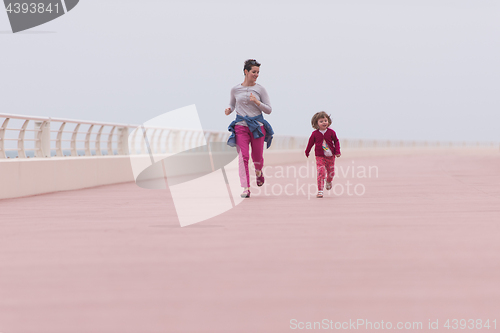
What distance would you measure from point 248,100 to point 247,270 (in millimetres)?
6200

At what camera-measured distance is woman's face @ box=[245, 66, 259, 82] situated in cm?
1016

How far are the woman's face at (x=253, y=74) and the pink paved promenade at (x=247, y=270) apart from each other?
8.57ft

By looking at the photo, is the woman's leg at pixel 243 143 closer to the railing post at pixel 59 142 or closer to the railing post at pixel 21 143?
the railing post at pixel 21 143

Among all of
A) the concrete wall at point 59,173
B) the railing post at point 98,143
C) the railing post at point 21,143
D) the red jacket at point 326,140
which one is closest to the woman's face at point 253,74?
the red jacket at point 326,140

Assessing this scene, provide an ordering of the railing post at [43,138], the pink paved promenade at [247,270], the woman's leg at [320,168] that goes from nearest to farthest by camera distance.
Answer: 1. the pink paved promenade at [247,270]
2. the woman's leg at [320,168]
3. the railing post at [43,138]

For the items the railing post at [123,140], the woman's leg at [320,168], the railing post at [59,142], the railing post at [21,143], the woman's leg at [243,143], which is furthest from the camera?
the railing post at [123,140]

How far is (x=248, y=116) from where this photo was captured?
1038 cm

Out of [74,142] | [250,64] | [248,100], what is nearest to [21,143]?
[74,142]

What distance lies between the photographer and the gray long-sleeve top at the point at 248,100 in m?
10.2

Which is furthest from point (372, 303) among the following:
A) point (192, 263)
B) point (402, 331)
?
point (192, 263)

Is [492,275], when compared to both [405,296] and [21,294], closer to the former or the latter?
[405,296]

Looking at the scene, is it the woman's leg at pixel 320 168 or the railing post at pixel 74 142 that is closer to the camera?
the woman's leg at pixel 320 168

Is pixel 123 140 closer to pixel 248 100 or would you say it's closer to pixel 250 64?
pixel 248 100

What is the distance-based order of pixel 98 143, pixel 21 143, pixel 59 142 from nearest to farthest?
pixel 21 143
pixel 59 142
pixel 98 143
